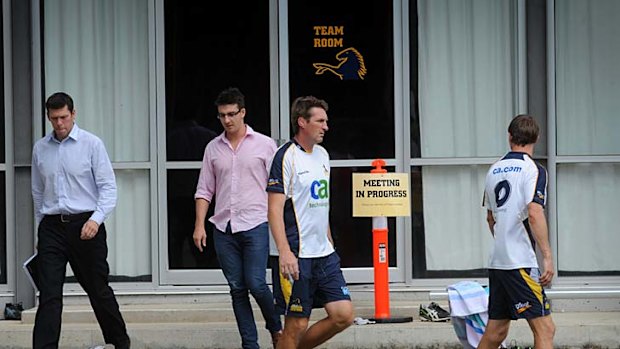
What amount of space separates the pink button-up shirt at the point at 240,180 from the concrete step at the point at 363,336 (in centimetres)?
117

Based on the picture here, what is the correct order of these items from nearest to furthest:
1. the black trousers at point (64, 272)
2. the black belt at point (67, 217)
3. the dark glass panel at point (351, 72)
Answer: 1. the black trousers at point (64, 272)
2. the black belt at point (67, 217)
3. the dark glass panel at point (351, 72)

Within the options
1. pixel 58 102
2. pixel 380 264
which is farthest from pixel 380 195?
pixel 58 102

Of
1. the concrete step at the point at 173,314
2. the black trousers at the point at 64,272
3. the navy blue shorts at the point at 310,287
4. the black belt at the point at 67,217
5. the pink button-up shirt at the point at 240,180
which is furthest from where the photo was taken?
the concrete step at the point at 173,314

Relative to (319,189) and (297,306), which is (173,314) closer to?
A: (297,306)

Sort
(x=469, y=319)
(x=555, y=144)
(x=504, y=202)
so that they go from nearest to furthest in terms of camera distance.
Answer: (x=504, y=202)
(x=469, y=319)
(x=555, y=144)

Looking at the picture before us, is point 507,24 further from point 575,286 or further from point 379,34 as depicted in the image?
point 575,286

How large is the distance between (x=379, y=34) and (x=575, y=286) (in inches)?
112

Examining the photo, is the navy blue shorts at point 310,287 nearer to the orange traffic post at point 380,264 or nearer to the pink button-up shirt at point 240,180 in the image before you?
the pink button-up shirt at point 240,180

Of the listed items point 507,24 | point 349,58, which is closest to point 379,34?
point 349,58

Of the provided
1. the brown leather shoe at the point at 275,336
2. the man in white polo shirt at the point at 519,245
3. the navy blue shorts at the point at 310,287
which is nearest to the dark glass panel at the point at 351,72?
the brown leather shoe at the point at 275,336

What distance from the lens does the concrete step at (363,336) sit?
9625 millimetres

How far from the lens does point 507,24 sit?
10.7 m

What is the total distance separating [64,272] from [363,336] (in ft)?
8.09

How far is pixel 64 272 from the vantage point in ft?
29.0
